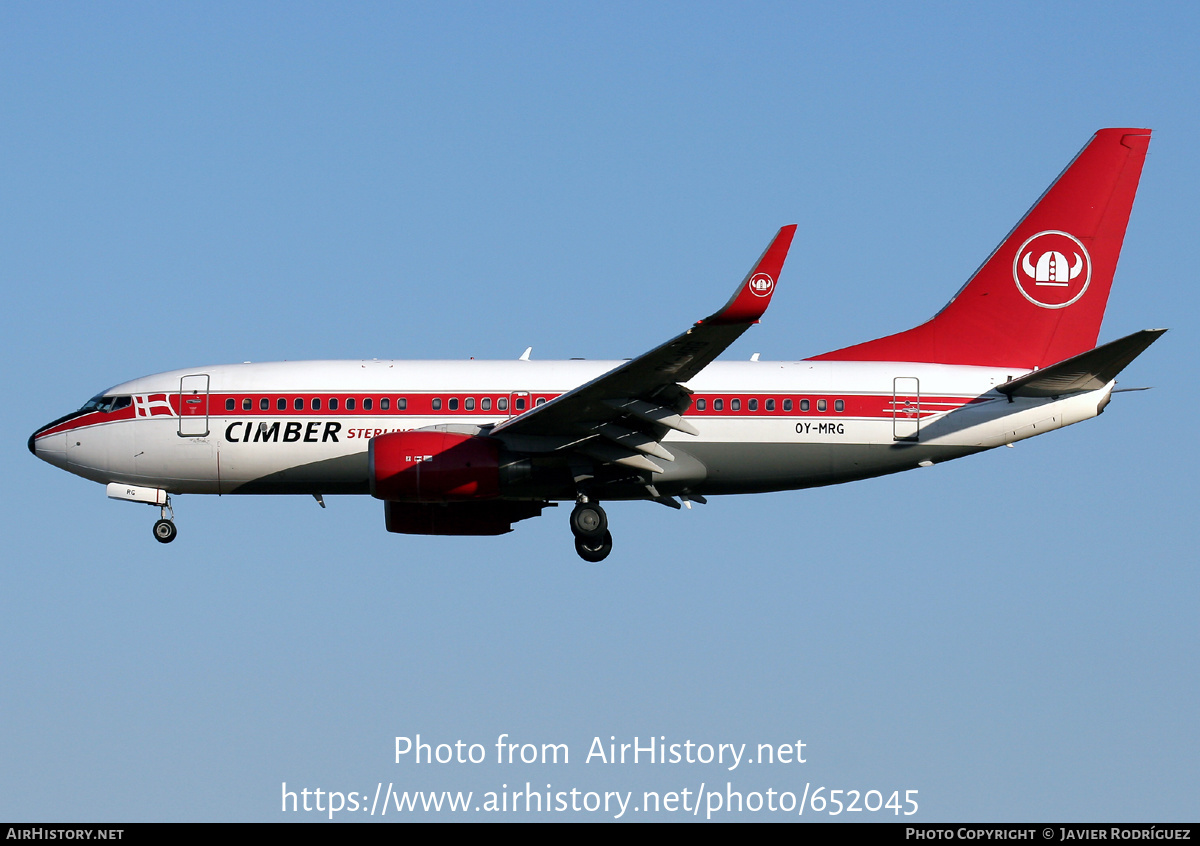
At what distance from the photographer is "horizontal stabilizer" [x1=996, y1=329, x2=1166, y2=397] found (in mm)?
28703

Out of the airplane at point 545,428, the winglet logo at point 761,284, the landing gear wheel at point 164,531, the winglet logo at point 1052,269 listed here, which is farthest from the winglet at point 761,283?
the landing gear wheel at point 164,531

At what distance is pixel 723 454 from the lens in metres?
31.6

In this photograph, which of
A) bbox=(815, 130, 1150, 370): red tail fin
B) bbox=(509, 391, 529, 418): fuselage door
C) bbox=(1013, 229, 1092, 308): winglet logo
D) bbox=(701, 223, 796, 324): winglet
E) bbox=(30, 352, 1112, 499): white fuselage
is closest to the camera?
bbox=(701, 223, 796, 324): winglet

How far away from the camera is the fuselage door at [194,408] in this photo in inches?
1273

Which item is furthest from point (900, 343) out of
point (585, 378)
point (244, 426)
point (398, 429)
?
point (244, 426)

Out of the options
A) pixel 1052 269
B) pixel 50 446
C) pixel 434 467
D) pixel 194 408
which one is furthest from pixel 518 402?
pixel 1052 269

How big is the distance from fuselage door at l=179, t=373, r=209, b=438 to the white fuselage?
22mm

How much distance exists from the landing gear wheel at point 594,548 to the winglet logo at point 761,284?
28.8ft

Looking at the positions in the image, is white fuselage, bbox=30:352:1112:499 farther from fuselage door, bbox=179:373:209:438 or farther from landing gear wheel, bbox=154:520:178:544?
landing gear wheel, bbox=154:520:178:544

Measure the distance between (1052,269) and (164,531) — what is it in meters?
20.8

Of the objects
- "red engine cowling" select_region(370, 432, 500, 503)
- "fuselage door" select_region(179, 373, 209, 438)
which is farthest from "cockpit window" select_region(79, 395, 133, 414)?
"red engine cowling" select_region(370, 432, 500, 503)

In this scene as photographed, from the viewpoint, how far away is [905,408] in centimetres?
3203

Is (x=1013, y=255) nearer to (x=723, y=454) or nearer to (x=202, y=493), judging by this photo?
(x=723, y=454)

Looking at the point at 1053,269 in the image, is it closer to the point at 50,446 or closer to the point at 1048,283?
the point at 1048,283
